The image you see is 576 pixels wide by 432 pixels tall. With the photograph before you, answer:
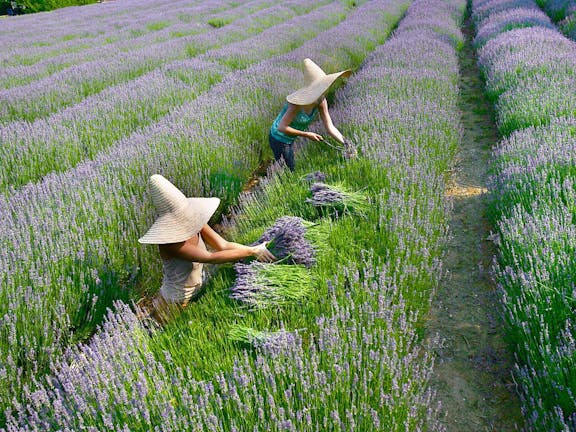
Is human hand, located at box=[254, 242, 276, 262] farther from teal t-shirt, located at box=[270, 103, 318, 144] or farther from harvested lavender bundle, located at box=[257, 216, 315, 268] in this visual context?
teal t-shirt, located at box=[270, 103, 318, 144]

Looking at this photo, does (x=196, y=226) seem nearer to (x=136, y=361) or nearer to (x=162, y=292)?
(x=162, y=292)

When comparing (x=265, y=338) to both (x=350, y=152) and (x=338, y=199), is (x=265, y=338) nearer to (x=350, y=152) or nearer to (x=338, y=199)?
(x=338, y=199)

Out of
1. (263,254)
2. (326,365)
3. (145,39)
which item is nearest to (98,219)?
(263,254)

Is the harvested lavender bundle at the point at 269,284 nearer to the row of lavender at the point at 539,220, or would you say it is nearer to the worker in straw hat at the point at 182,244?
the worker in straw hat at the point at 182,244

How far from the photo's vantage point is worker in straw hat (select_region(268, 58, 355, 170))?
3312 millimetres

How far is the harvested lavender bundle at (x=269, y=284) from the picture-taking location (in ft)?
6.54

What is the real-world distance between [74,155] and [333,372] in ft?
11.7

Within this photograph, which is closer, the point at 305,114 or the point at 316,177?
the point at 316,177

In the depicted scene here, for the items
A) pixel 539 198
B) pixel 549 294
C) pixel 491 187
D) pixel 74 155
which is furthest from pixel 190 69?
pixel 549 294

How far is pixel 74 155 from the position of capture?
13.6 ft

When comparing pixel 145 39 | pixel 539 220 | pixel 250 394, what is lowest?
pixel 539 220

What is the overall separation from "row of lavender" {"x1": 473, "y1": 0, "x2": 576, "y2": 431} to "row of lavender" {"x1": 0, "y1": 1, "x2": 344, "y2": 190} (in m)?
3.25

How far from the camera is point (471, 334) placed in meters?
2.38

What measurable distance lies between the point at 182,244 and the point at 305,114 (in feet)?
6.12
